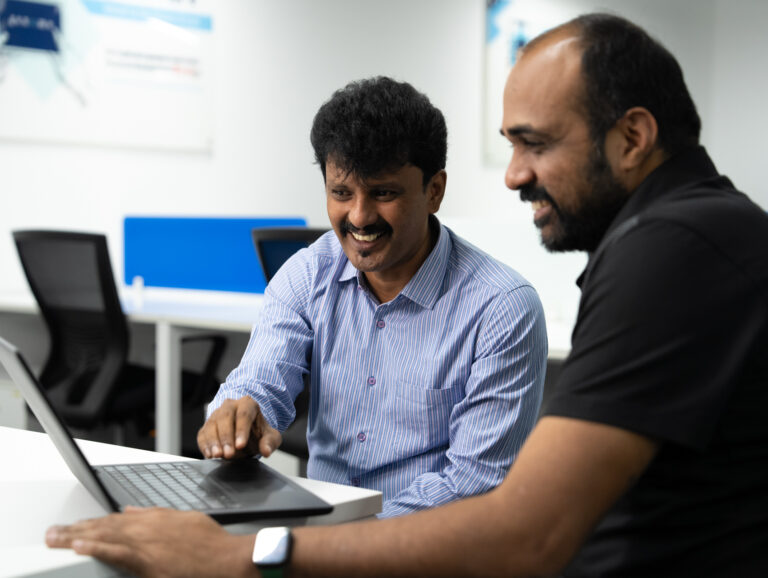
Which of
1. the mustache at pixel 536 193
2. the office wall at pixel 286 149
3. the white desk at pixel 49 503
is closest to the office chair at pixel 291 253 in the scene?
the office wall at pixel 286 149

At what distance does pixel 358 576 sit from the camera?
0.81m

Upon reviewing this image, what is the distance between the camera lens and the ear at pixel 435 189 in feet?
4.95

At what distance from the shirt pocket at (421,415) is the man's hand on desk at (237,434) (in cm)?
27

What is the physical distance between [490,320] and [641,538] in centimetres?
56

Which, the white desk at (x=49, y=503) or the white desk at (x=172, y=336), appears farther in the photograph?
the white desk at (x=172, y=336)

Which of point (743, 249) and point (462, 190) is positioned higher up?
point (743, 249)

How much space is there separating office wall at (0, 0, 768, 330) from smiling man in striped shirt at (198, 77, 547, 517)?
1.45 metres

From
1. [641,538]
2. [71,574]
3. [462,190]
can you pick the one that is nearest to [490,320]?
[641,538]

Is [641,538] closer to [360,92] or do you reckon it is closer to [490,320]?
[490,320]

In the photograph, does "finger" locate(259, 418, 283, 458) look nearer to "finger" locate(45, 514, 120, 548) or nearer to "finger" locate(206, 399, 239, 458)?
"finger" locate(206, 399, 239, 458)

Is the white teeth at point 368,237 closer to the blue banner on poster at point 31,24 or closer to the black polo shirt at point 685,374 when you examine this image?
the black polo shirt at point 685,374

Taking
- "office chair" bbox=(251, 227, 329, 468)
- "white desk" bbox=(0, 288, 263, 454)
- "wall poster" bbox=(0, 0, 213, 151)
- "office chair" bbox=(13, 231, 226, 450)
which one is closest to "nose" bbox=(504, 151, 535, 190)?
"office chair" bbox=(251, 227, 329, 468)

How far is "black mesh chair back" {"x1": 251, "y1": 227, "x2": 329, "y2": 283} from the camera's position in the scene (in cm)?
257

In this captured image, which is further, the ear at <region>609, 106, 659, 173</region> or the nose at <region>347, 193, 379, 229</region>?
the nose at <region>347, 193, 379, 229</region>
